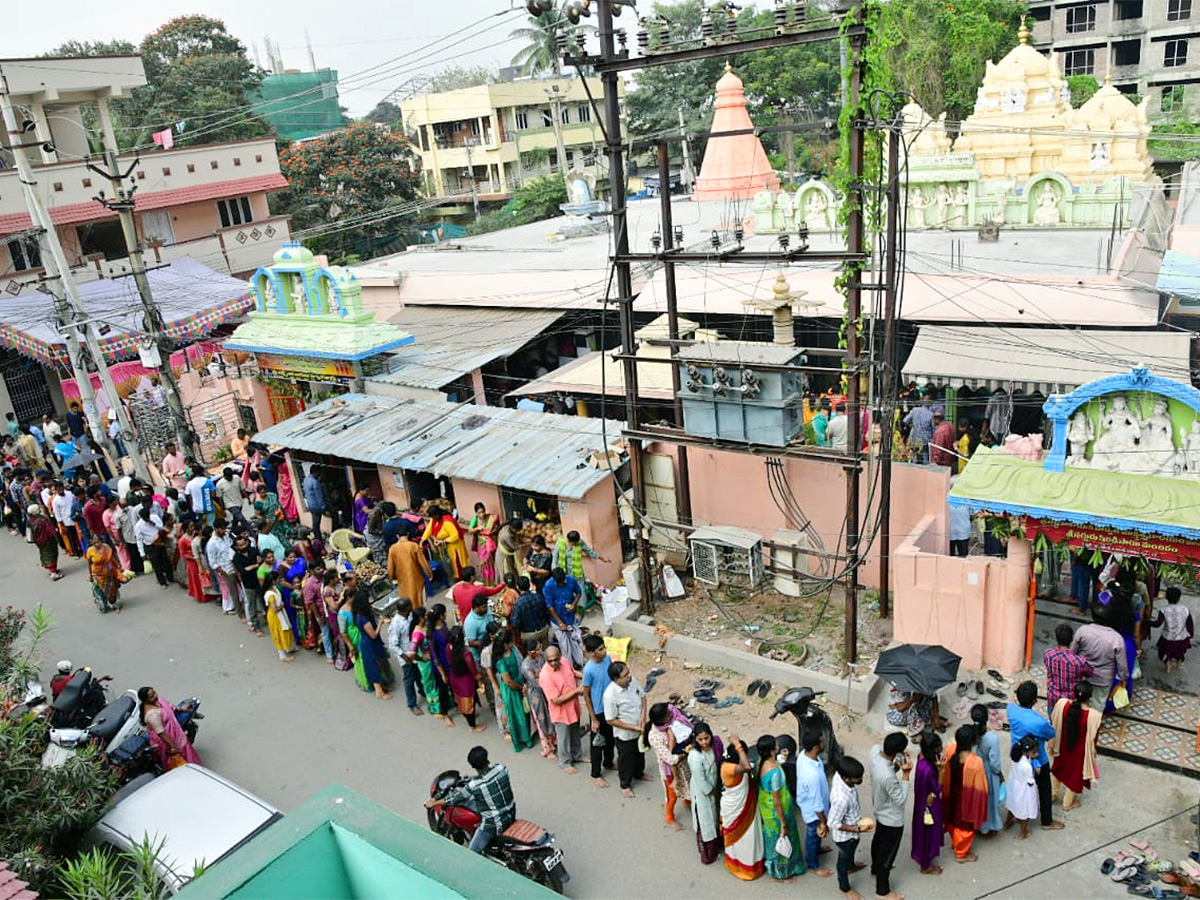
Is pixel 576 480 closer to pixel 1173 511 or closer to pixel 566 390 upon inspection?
pixel 566 390

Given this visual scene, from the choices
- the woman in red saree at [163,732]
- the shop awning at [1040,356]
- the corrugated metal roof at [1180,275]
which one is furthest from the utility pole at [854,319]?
the corrugated metal roof at [1180,275]

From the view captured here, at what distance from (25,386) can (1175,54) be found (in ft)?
179

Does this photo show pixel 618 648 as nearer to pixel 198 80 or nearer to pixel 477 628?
pixel 477 628

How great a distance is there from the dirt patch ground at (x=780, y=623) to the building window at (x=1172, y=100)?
44.8m

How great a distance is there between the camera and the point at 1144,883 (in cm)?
739

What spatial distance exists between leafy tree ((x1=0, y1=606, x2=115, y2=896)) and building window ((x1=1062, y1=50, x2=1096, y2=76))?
5896 centimetres

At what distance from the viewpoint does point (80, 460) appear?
18.9m

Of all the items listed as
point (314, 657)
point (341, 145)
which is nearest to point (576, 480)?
point (314, 657)

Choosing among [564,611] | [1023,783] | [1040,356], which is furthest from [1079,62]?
[1023,783]

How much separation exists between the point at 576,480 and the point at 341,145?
113 ft

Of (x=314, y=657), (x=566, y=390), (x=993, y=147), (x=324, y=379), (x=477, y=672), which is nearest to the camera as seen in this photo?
(x=477, y=672)

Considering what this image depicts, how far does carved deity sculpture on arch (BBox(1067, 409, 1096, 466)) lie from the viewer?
9609 millimetres

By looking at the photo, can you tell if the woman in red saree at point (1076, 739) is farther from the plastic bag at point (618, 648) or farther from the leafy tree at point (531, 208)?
the leafy tree at point (531, 208)

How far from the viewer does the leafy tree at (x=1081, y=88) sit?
46.3m
